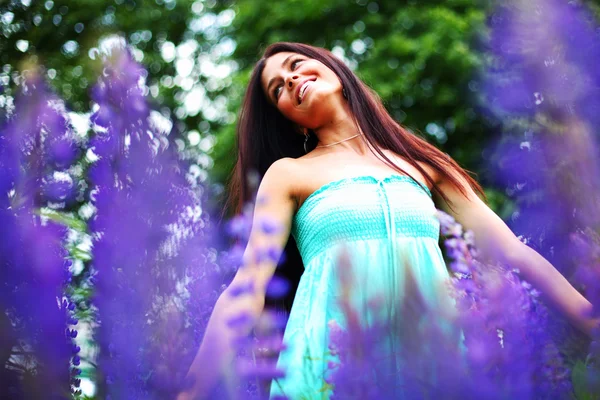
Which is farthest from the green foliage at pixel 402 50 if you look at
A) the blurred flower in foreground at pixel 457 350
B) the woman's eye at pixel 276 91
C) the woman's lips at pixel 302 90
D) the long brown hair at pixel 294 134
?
the blurred flower in foreground at pixel 457 350

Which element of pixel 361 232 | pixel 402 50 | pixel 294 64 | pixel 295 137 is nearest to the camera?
pixel 361 232

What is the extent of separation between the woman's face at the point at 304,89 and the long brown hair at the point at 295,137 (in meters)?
A: 0.05

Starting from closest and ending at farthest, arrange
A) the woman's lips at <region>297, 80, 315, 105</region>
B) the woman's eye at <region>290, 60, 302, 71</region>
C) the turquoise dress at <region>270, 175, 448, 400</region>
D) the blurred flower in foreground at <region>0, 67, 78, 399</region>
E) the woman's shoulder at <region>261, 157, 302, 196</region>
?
the blurred flower in foreground at <region>0, 67, 78, 399</region> < the turquoise dress at <region>270, 175, 448, 400</region> < the woman's shoulder at <region>261, 157, 302, 196</region> < the woman's lips at <region>297, 80, 315, 105</region> < the woman's eye at <region>290, 60, 302, 71</region>

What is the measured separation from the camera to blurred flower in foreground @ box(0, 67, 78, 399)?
1.88ft

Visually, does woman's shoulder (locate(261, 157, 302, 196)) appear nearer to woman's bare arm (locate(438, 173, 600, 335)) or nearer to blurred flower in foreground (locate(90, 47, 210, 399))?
woman's bare arm (locate(438, 173, 600, 335))

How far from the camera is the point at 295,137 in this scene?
2391mm

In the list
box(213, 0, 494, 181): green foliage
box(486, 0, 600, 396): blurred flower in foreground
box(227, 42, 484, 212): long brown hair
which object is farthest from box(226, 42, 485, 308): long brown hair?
box(213, 0, 494, 181): green foliage

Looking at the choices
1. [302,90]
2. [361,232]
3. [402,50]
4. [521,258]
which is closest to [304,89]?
[302,90]

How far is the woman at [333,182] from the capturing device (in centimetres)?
177

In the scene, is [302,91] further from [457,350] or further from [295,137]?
[457,350]

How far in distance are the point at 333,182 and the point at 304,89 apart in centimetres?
33

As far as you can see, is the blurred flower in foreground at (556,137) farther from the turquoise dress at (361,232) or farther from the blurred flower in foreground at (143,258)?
the turquoise dress at (361,232)

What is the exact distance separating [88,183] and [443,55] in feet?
27.9

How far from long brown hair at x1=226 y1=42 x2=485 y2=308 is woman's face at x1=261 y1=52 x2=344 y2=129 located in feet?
0.17
